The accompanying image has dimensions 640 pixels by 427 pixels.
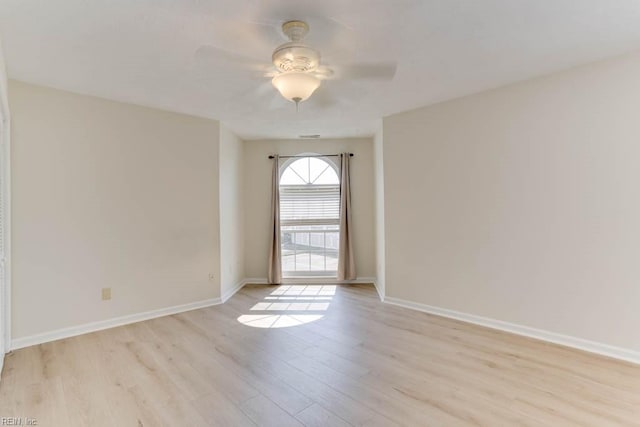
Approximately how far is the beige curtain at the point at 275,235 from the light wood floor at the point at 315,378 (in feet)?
6.04

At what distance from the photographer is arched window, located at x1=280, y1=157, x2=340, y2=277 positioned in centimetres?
535

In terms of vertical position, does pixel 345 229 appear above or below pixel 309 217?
below

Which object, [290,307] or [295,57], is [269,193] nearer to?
[290,307]

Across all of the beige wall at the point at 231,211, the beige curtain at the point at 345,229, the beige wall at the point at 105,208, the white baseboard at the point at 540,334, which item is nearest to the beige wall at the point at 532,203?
the white baseboard at the point at 540,334

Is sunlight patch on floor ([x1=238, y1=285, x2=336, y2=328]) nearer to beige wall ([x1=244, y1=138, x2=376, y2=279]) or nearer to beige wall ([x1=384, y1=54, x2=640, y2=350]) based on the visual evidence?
beige wall ([x1=244, y1=138, x2=376, y2=279])

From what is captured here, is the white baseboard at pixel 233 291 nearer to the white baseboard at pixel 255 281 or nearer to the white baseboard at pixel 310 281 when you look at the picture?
the white baseboard at pixel 255 281

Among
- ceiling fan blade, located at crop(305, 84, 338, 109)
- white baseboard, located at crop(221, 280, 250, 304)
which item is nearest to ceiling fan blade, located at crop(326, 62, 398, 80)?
ceiling fan blade, located at crop(305, 84, 338, 109)

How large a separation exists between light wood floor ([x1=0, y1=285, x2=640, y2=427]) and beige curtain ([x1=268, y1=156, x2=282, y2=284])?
1.84m

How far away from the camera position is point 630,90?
2475mm

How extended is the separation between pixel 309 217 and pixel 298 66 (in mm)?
3434

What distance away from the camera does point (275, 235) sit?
17.0ft

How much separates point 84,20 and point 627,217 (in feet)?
14.0

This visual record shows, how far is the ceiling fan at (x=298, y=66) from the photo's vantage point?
6.57ft

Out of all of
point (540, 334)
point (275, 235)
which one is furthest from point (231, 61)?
point (540, 334)
